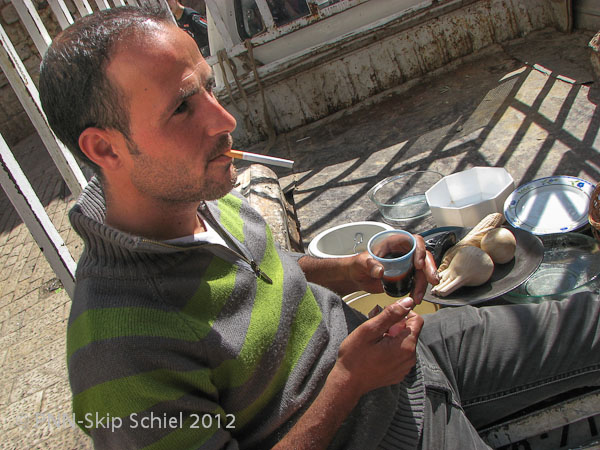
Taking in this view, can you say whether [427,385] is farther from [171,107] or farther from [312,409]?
[171,107]

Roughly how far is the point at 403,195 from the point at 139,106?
7.62 ft

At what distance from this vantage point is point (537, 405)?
64.0 inches

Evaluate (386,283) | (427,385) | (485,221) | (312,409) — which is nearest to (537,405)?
(427,385)

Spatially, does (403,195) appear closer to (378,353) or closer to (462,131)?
(462,131)

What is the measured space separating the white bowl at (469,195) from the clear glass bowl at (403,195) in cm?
17

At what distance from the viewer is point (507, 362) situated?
164 centimetres

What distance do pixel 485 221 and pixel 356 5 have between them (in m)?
3.14

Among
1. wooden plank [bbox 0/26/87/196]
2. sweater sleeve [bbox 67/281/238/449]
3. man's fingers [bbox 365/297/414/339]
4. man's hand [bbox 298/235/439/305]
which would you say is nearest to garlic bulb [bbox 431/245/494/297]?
man's hand [bbox 298/235/439/305]

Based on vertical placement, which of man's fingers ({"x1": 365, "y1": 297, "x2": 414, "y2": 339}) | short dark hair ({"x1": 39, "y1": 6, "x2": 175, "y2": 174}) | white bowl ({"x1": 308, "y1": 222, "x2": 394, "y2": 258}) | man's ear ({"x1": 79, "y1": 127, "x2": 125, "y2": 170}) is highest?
short dark hair ({"x1": 39, "y1": 6, "x2": 175, "y2": 174})

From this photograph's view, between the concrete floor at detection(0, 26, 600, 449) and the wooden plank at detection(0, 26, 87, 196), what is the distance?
1310mm

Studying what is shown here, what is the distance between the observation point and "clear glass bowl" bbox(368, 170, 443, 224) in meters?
3.15

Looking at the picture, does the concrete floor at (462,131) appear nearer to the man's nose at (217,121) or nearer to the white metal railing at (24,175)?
the white metal railing at (24,175)

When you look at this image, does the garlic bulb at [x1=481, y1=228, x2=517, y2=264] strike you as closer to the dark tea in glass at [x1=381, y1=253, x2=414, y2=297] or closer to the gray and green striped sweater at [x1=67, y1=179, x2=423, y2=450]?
the dark tea in glass at [x1=381, y1=253, x2=414, y2=297]

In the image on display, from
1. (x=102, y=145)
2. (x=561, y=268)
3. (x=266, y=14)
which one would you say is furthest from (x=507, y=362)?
(x=266, y=14)
